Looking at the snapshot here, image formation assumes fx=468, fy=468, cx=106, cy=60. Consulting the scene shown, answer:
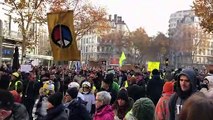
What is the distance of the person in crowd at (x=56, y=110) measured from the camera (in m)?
6.66

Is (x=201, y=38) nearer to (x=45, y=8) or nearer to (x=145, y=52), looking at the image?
(x=145, y=52)

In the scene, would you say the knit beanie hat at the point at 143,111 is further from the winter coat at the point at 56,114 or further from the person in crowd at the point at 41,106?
the person in crowd at the point at 41,106

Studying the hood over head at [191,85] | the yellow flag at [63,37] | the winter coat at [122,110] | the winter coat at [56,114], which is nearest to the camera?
the hood over head at [191,85]

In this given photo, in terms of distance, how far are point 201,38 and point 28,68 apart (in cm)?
10474

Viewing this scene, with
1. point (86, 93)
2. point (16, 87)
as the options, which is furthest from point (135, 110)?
point (16, 87)

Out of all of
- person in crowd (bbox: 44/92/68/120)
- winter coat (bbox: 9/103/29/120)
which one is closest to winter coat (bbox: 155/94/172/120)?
person in crowd (bbox: 44/92/68/120)

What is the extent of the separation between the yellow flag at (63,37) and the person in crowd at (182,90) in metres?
4.96

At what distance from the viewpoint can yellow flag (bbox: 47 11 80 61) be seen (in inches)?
428

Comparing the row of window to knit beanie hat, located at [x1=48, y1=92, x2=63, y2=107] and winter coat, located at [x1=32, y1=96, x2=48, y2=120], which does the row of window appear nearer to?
winter coat, located at [x1=32, y1=96, x2=48, y2=120]

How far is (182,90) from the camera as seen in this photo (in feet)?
19.8

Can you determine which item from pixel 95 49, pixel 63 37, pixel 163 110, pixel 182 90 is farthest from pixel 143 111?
pixel 95 49

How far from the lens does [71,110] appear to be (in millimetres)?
7734

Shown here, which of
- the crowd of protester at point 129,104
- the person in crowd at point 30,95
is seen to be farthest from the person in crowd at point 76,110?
the person in crowd at point 30,95

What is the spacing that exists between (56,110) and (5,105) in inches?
59.4
